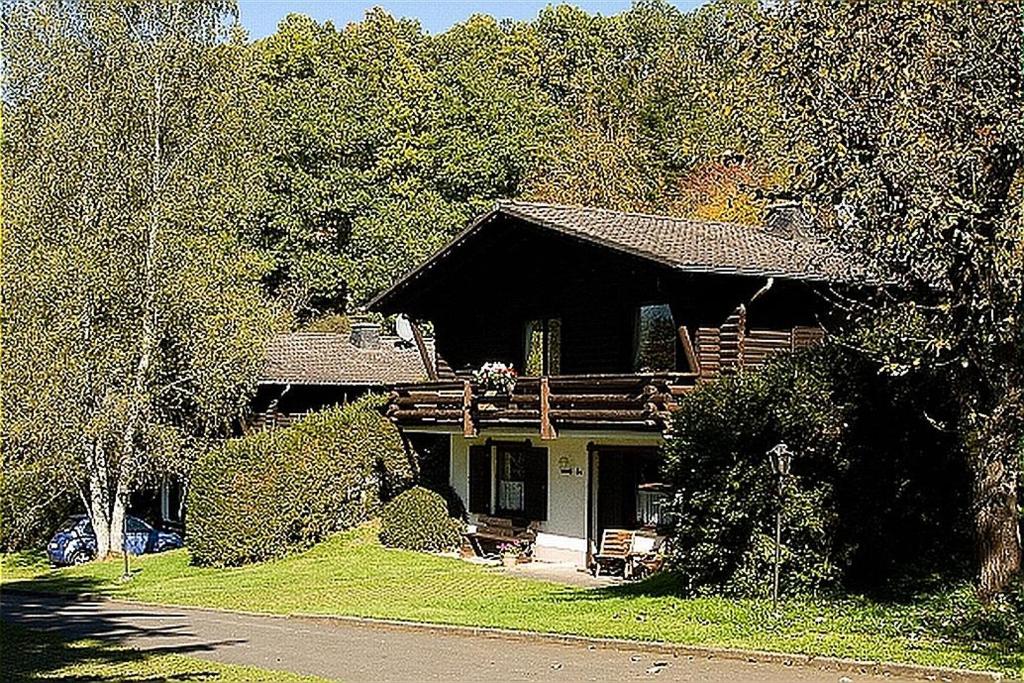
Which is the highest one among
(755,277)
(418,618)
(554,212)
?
(554,212)

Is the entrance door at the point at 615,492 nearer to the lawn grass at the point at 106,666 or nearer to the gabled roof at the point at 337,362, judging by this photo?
the lawn grass at the point at 106,666

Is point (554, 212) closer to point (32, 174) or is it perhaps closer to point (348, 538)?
point (348, 538)

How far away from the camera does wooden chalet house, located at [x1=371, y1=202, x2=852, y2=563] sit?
27906 mm

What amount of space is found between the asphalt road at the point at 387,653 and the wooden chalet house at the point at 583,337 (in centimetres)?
851

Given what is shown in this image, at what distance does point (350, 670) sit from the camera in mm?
15117

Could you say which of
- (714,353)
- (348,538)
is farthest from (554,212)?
(348,538)

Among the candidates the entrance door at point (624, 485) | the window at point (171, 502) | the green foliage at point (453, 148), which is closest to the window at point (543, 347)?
the entrance door at point (624, 485)

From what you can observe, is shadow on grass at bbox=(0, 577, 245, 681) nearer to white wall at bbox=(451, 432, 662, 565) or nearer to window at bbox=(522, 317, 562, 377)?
white wall at bbox=(451, 432, 662, 565)

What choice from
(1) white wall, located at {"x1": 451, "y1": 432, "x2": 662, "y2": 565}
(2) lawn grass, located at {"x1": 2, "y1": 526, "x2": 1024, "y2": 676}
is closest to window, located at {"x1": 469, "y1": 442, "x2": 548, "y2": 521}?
(1) white wall, located at {"x1": 451, "y1": 432, "x2": 662, "y2": 565}

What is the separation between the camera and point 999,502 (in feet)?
53.7

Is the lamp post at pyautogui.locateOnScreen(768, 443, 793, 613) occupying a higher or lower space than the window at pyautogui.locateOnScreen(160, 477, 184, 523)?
higher

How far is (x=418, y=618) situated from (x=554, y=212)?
13.8 m

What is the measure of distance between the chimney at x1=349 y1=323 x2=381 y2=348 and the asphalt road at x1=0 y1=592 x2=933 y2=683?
953 inches

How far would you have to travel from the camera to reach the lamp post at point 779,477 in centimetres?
1892
